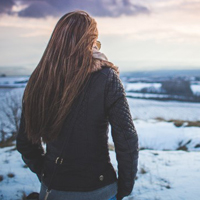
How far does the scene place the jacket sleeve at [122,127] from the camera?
1176mm

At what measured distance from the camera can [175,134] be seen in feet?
29.1

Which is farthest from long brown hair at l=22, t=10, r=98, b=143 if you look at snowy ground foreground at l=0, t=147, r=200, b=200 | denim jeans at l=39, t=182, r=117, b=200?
snowy ground foreground at l=0, t=147, r=200, b=200

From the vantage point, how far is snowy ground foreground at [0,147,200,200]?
10.6 feet

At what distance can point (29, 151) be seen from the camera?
1506 mm

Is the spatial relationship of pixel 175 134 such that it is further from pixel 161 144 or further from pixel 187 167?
pixel 187 167

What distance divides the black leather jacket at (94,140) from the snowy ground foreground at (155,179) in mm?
2283

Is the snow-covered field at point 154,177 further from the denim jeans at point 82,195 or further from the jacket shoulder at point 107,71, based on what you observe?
the jacket shoulder at point 107,71

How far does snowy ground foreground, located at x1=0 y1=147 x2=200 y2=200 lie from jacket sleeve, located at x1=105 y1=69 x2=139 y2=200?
7.17 ft

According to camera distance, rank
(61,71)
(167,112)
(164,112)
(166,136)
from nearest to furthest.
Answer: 1. (61,71)
2. (166,136)
3. (167,112)
4. (164,112)

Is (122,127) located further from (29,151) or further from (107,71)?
(29,151)

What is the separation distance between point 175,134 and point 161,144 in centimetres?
98

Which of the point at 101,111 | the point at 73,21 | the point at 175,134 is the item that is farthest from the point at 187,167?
the point at 175,134

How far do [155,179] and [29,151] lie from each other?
9.72 ft

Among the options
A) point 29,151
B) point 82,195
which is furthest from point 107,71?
point 29,151
